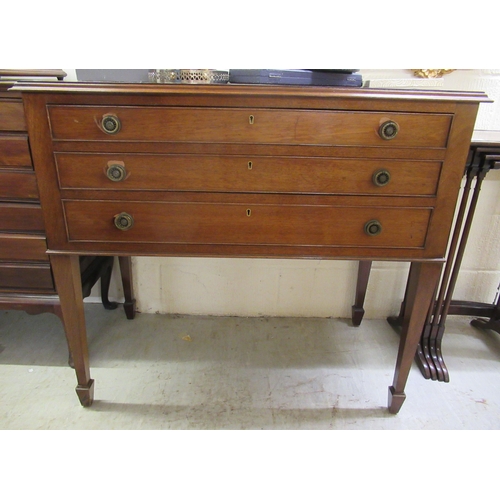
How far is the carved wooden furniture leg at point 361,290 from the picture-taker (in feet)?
4.94

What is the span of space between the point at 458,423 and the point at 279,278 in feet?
2.61

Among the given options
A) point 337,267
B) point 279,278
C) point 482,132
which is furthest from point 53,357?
point 482,132

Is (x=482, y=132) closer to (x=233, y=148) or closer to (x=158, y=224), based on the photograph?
(x=233, y=148)

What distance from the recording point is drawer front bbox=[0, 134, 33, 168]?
0.99 meters

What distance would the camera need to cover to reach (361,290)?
Result: 1548 millimetres

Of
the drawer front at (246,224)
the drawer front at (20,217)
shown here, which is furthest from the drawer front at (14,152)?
the drawer front at (246,224)

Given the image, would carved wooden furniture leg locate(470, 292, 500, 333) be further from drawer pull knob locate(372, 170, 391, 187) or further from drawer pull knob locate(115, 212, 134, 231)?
drawer pull knob locate(115, 212, 134, 231)

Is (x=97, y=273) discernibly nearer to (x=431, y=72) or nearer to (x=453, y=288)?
(x=453, y=288)

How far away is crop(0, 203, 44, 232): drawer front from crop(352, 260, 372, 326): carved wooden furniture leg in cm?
115

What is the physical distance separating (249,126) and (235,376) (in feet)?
2.79

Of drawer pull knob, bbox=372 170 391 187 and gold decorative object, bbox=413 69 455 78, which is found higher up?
gold decorative object, bbox=413 69 455 78

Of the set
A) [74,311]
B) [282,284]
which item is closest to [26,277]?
[74,311]

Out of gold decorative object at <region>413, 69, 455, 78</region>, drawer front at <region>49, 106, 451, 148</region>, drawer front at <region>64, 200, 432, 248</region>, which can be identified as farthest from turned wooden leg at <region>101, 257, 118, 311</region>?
gold decorative object at <region>413, 69, 455, 78</region>

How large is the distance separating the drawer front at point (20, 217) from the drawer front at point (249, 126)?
305mm
